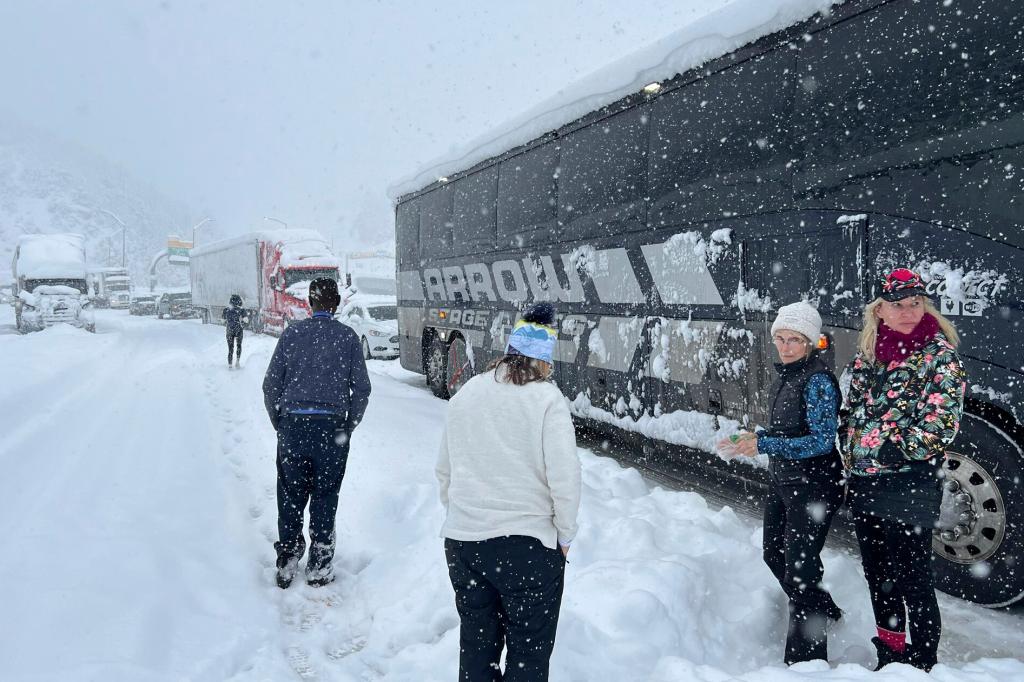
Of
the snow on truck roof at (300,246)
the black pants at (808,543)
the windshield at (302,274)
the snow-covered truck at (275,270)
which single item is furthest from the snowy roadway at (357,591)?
the snow on truck roof at (300,246)

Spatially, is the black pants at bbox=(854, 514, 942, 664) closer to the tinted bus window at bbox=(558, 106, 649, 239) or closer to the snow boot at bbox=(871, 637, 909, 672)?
the snow boot at bbox=(871, 637, 909, 672)

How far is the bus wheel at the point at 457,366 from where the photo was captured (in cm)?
994

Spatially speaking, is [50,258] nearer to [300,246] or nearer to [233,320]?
[300,246]

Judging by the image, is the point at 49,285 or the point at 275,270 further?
the point at 49,285

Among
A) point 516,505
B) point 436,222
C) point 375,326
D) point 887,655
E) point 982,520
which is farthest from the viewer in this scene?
point 375,326

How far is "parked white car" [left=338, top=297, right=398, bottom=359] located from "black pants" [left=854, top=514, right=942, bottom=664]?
14618mm

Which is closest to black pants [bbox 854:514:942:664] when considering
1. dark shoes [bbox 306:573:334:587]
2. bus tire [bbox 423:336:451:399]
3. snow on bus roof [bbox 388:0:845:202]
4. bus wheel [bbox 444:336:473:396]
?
dark shoes [bbox 306:573:334:587]

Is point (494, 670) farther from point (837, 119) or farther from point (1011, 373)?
Result: point (837, 119)

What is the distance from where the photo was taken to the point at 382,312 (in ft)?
58.7

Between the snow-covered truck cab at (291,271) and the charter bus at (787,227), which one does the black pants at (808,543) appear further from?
the snow-covered truck cab at (291,271)

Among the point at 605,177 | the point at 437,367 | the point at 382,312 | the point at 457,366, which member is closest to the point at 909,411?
the point at 605,177

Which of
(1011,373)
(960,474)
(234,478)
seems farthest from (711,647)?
(234,478)

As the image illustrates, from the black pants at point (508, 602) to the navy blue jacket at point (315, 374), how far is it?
78.9 inches

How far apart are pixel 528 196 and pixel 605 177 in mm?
1574
